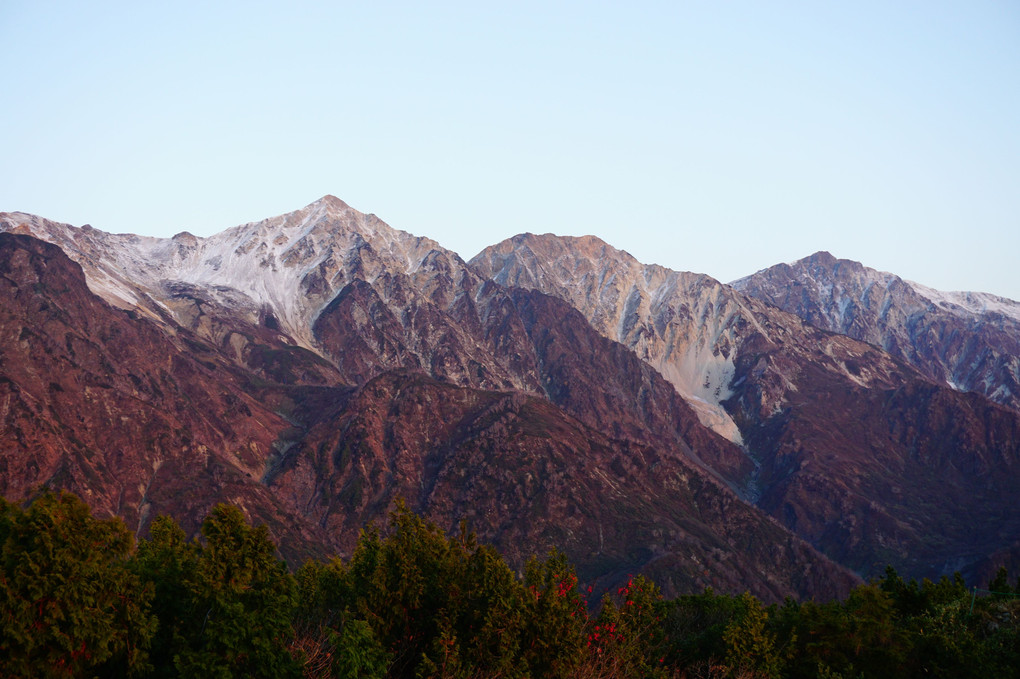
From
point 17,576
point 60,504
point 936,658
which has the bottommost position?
point 936,658

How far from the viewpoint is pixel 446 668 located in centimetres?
4238

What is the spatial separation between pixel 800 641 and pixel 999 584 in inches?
1413

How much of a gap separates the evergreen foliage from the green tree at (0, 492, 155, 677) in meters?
0.07

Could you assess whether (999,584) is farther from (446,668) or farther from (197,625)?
(197,625)

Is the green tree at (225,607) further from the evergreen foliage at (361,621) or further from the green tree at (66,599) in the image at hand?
the green tree at (66,599)

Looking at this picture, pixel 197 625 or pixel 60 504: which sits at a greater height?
pixel 60 504

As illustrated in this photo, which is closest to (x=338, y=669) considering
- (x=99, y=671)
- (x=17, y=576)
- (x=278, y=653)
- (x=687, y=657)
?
(x=278, y=653)

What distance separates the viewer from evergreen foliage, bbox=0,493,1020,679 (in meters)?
39.0

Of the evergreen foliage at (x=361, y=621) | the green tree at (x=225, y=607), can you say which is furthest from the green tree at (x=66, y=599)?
the green tree at (x=225, y=607)

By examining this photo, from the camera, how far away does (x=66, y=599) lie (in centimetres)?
3850

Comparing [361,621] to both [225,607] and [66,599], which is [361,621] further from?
[66,599]

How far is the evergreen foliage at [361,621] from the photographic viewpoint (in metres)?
39.0

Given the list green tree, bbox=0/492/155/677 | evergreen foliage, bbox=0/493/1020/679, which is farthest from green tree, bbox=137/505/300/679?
green tree, bbox=0/492/155/677

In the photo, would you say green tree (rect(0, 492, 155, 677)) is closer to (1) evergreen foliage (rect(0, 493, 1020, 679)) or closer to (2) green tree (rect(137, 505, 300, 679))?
(1) evergreen foliage (rect(0, 493, 1020, 679))
